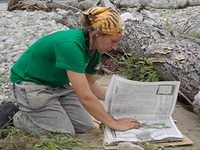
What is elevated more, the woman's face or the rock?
the woman's face

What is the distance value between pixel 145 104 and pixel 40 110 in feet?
1.99

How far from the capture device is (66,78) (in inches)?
118

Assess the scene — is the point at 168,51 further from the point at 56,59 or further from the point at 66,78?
the point at 56,59


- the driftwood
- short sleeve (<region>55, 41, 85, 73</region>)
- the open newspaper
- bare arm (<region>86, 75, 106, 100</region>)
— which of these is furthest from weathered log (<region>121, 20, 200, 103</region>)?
short sleeve (<region>55, 41, 85, 73</region>)

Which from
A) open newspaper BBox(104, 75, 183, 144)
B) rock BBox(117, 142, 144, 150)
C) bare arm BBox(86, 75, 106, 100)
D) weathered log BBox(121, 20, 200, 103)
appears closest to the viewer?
rock BBox(117, 142, 144, 150)

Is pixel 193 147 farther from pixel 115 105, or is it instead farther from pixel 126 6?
pixel 126 6

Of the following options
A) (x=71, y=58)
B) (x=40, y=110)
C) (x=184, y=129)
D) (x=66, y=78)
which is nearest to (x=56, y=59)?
(x=71, y=58)

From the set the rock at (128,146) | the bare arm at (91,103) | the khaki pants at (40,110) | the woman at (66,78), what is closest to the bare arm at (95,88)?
the woman at (66,78)

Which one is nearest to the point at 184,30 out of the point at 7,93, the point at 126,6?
the point at 126,6

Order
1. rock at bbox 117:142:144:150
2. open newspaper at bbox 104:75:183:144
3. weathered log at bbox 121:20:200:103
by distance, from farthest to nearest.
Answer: weathered log at bbox 121:20:200:103 < open newspaper at bbox 104:75:183:144 < rock at bbox 117:142:144:150

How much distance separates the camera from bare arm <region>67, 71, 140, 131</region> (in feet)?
8.96

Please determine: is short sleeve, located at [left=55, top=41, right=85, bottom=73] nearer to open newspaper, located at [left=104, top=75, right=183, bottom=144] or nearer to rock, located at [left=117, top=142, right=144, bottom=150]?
open newspaper, located at [left=104, top=75, right=183, bottom=144]

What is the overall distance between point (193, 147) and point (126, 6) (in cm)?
301

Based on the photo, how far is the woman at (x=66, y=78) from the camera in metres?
2.74
